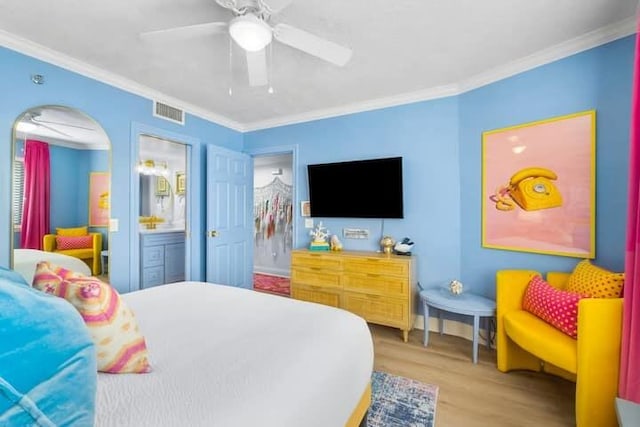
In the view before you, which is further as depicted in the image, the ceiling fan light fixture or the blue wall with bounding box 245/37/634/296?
the blue wall with bounding box 245/37/634/296

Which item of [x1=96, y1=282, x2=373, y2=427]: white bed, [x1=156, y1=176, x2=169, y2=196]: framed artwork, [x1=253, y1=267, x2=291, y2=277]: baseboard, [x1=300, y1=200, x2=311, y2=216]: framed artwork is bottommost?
[x1=253, y1=267, x2=291, y2=277]: baseboard

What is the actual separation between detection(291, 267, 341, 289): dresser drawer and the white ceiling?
1.94m

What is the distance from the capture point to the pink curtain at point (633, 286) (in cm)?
140

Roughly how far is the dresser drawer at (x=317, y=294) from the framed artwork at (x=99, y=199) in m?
1.99

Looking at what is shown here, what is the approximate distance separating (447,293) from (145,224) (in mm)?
4179

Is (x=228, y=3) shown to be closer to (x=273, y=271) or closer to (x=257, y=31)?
(x=257, y=31)

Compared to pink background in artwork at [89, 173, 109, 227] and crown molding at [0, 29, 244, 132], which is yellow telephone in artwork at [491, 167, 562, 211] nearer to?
crown molding at [0, 29, 244, 132]

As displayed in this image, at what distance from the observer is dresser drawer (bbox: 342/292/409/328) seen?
8.82 ft

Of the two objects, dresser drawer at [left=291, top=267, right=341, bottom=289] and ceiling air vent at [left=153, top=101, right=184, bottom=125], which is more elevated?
ceiling air vent at [left=153, top=101, right=184, bottom=125]

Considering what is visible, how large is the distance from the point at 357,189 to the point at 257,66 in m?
1.72

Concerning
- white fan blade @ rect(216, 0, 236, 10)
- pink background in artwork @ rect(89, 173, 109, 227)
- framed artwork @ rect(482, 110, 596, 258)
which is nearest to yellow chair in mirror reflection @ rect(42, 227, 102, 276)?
pink background in artwork @ rect(89, 173, 109, 227)

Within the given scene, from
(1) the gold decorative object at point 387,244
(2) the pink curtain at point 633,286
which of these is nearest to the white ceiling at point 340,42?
(2) the pink curtain at point 633,286

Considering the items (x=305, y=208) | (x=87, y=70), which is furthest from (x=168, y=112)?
(x=305, y=208)

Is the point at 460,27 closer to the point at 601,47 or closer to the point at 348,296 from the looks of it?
the point at 601,47
